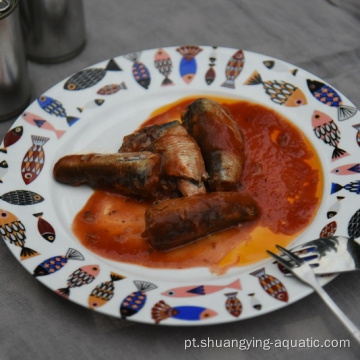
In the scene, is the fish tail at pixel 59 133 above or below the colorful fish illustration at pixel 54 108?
below

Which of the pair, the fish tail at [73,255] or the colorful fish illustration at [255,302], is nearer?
the colorful fish illustration at [255,302]

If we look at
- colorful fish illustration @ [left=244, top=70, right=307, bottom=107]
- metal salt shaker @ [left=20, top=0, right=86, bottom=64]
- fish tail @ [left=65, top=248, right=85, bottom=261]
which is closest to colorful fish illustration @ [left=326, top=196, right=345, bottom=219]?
colorful fish illustration @ [left=244, top=70, right=307, bottom=107]

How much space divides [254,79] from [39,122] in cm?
115

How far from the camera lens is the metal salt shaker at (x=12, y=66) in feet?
9.86

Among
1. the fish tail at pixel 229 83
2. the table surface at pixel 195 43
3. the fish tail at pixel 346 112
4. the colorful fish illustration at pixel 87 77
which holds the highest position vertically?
the fish tail at pixel 346 112

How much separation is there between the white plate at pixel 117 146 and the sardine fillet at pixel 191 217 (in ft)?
0.47

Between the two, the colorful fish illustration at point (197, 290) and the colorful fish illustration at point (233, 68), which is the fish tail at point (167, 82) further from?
the colorful fish illustration at point (197, 290)

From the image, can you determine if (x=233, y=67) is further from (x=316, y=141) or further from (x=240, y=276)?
(x=240, y=276)

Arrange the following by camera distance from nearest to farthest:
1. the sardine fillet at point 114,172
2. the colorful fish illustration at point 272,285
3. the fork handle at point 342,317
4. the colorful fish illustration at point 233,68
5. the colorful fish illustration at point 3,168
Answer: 1. the fork handle at point 342,317
2. the colorful fish illustration at point 272,285
3. the sardine fillet at point 114,172
4. the colorful fish illustration at point 3,168
5. the colorful fish illustration at point 233,68

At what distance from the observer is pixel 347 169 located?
2795mm

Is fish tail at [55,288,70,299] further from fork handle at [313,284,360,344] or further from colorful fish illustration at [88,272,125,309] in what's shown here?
fork handle at [313,284,360,344]

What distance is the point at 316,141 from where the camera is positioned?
2.99m

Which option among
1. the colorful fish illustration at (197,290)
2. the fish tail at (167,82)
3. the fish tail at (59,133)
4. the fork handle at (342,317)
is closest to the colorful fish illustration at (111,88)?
the fish tail at (167,82)

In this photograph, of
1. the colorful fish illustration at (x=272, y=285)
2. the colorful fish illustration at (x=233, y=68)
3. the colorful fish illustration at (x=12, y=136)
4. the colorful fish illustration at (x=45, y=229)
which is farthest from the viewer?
the colorful fish illustration at (x=233, y=68)
